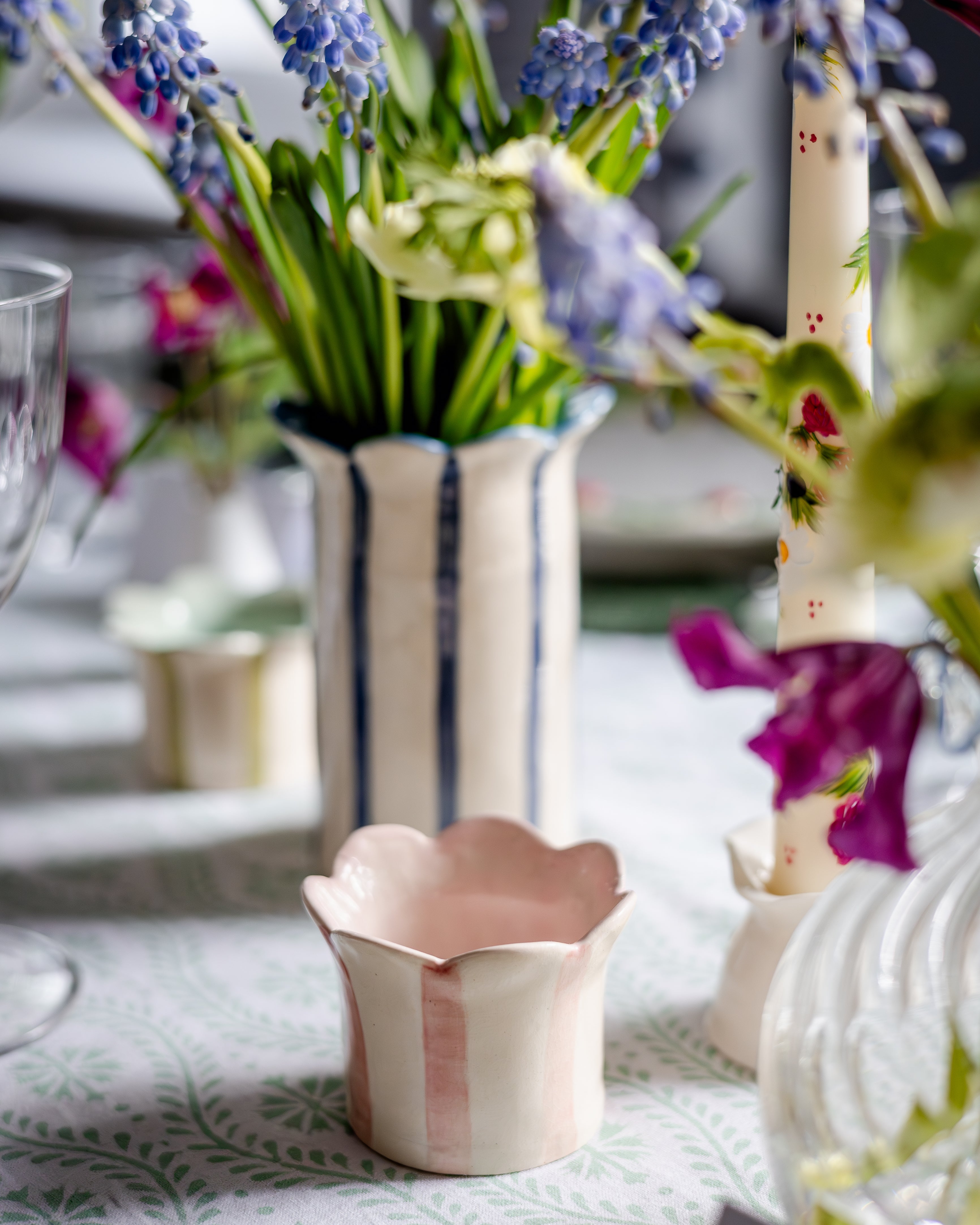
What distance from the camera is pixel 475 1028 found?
10.8 inches

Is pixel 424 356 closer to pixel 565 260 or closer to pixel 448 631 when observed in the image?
pixel 448 631

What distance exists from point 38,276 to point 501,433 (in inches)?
5.2

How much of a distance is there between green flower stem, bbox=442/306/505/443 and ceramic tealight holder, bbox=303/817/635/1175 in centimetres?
14

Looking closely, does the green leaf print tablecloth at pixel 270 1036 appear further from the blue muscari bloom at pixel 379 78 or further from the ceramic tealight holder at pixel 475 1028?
the blue muscari bloom at pixel 379 78

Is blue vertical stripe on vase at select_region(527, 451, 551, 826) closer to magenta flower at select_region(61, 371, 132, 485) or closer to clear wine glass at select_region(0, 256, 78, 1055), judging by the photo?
clear wine glass at select_region(0, 256, 78, 1055)

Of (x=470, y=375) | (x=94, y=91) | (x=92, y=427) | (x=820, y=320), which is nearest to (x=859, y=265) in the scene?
(x=820, y=320)

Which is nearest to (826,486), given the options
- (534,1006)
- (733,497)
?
(534,1006)

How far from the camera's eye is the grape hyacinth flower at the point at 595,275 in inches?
6.7

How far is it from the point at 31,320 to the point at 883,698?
0.22 m

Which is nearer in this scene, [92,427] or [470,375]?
[470,375]

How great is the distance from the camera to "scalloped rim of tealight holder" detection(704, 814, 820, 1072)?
1.05 feet

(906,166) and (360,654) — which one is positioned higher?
(906,166)

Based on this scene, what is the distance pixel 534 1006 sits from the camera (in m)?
0.28

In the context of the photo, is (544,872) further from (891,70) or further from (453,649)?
(891,70)
